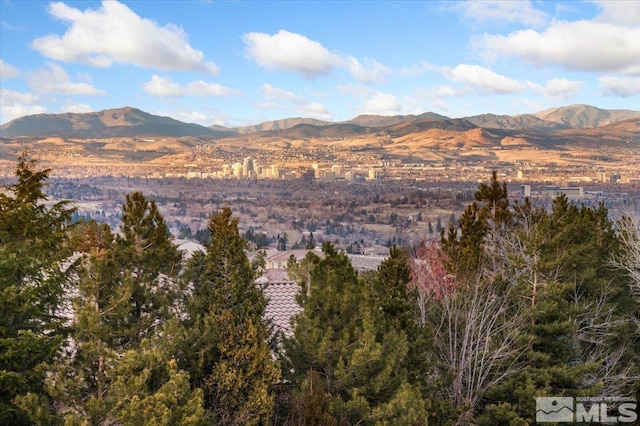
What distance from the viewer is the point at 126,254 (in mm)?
7789

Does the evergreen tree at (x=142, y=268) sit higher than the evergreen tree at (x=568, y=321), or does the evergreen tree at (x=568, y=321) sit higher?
the evergreen tree at (x=142, y=268)

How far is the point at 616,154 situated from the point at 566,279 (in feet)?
432

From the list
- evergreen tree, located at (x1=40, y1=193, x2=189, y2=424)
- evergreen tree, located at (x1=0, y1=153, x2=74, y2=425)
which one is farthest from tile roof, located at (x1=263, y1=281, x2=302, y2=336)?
evergreen tree, located at (x1=0, y1=153, x2=74, y2=425)

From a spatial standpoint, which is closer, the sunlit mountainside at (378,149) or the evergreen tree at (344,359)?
the evergreen tree at (344,359)

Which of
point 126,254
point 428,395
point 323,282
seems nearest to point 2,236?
point 126,254

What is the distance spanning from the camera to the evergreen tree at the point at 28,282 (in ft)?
22.3

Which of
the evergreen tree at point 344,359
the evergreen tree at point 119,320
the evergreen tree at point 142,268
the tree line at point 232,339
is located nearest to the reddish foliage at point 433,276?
the tree line at point 232,339

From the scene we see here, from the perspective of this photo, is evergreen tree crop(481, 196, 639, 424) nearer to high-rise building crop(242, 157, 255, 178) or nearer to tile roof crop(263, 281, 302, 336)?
tile roof crop(263, 281, 302, 336)

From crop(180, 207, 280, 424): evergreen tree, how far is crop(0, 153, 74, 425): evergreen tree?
1923 millimetres

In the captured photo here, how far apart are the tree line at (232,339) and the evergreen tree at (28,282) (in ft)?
0.08

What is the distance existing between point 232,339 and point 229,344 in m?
0.08

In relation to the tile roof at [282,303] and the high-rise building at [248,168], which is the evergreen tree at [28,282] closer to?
the tile roof at [282,303]

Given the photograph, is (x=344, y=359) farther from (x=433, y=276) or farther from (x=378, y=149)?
(x=378, y=149)

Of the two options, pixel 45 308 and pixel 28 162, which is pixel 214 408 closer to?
pixel 45 308
